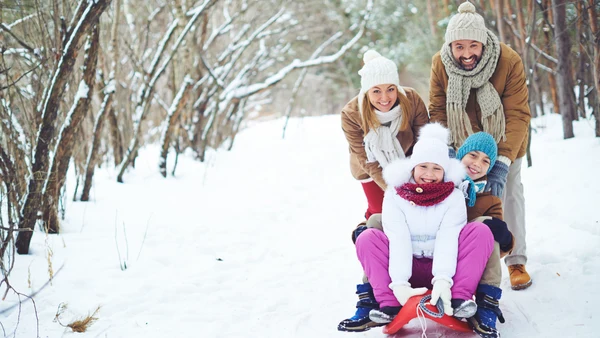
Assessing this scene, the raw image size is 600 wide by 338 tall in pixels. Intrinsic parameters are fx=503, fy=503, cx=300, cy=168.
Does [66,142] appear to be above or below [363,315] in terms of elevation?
above

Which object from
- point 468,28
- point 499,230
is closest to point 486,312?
point 499,230

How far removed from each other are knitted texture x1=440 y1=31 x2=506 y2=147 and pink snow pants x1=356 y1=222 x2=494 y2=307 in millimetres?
757

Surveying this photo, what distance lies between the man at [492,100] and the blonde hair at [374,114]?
0.24m

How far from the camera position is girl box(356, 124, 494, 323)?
225 cm

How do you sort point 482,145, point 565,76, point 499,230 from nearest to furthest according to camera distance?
point 499,230, point 482,145, point 565,76

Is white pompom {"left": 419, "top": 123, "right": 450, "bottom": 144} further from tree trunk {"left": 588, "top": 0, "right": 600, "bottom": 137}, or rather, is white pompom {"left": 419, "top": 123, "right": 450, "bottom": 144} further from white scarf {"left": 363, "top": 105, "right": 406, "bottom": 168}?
tree trunk {"left": 588, "top": 0, "right": 600, "bottom": 137}

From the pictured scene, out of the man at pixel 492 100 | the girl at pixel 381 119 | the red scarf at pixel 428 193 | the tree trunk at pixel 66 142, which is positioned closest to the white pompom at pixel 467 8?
the man at pixel 492 100

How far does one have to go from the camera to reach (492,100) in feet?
9.30

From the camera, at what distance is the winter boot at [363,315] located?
91.0 inches

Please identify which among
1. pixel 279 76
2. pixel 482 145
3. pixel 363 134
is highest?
pixel 279 76

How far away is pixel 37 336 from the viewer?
97.0 inches

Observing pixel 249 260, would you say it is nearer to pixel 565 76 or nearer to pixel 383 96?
pixel 383 96

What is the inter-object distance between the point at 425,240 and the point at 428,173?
0.34 meters

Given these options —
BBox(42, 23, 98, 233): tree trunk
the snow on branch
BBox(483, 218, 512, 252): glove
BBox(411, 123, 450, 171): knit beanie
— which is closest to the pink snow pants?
BBox(483, 218, 512, 252): glove
